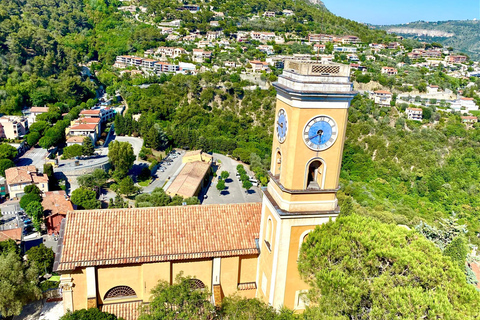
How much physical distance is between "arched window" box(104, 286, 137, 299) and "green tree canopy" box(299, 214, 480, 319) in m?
8.85

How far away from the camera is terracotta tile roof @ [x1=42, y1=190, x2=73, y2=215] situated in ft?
134

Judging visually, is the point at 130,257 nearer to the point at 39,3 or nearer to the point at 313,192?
the point at 313,192

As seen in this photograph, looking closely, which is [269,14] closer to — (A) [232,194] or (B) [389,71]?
(B) [389,71]

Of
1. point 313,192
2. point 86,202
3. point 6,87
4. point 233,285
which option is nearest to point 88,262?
point 233,285

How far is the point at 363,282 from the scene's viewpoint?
13.1 meters

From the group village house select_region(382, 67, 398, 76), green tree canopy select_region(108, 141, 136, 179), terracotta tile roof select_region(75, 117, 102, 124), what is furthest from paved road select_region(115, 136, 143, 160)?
village house select_region(382, 67, 398, 76)

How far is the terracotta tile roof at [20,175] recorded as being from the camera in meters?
47.0

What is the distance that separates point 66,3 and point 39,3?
1788 centimetres

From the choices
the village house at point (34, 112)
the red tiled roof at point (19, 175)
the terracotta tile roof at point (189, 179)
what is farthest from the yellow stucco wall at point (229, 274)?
the village house at point (34, 112)

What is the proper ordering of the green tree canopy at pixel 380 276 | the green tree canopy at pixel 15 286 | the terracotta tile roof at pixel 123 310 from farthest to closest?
the green tree canopy at pixel 15 286, the terracotta tile roof at pixel 123 310, the green tree canopy at pixel 380 276

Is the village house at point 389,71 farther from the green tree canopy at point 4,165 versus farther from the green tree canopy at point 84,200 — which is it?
the green tree canopy at point 4,165

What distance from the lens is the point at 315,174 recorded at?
1695cm

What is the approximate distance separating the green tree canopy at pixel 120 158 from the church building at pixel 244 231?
36.4 m

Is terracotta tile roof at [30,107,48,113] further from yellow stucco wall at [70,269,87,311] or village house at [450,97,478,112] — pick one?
village house at [450,97,478,112]
